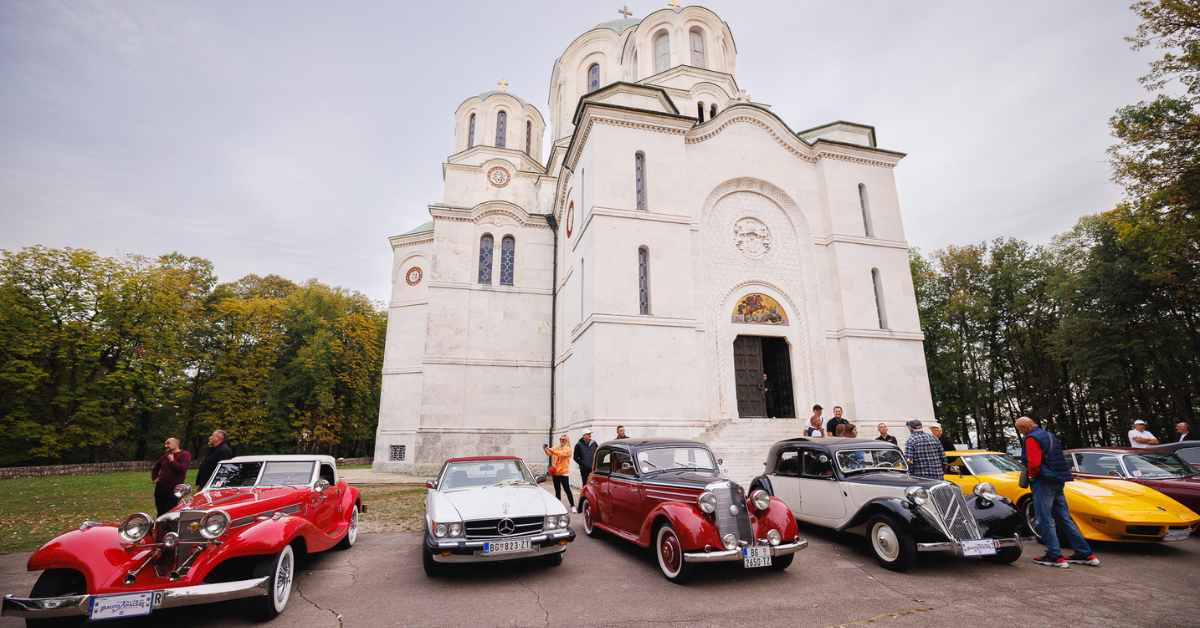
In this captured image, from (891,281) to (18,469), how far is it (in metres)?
31.7

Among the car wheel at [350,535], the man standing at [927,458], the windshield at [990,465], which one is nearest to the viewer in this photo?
the car wheel at [350,535]

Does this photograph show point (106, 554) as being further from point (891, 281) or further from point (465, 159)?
point (465, 159)

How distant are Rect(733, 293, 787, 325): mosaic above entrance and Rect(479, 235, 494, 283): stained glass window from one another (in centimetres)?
1009

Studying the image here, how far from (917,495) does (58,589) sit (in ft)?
26.8

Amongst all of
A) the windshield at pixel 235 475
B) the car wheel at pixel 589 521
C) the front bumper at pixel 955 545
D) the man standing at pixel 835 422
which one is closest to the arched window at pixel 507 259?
the man standing at pixel 835 422

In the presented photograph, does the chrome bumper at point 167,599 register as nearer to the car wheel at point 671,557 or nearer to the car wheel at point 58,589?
the car wheel at point 58,589

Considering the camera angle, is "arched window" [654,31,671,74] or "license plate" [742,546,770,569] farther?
"arched window" [654,31,671,74]

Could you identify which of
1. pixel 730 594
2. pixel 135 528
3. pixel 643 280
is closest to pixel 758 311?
pixel 643 280

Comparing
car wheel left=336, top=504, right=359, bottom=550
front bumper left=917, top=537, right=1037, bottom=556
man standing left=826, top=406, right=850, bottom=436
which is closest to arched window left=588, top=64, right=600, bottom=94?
man standing left=826, top=406, right=850, bottom=436

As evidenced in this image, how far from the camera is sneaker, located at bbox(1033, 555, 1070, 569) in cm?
590

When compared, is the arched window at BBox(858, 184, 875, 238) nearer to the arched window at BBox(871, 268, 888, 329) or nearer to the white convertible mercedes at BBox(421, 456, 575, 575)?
the arched window at BBox(871, 268, 888, 329)

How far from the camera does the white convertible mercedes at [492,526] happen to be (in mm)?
5238

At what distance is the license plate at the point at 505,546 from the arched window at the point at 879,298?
1475 cm

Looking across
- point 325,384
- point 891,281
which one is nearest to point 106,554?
point 891,281
